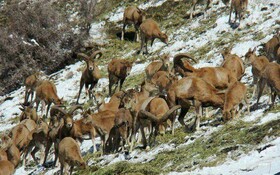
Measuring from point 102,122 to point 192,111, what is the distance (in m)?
2.95

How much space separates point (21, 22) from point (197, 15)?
33.8 ft

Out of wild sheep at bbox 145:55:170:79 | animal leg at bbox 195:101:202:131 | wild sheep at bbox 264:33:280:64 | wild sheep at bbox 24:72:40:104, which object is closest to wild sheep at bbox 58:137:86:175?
animal leg at bbox 195:101:202:131

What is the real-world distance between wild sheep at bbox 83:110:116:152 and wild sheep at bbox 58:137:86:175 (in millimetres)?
2599

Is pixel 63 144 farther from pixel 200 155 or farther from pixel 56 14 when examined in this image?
pixel 56 14

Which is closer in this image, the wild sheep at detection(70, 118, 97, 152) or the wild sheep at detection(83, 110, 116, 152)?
the wild sheep at detection(83, 110, 116, 152)

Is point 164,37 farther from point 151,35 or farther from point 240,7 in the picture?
point 240,7

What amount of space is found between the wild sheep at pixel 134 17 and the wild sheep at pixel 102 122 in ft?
49.4

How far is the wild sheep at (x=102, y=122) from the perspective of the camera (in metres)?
19.6

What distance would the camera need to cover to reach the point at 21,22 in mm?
36906

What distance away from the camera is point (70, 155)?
16.5 m

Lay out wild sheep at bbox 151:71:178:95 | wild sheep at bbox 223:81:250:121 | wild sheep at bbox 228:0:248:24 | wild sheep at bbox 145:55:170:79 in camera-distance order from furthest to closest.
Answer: wild sheep at bbox 228:0:248:24 → wild sheep at bbox 145:55:170:79 → wild sheep at bbox 151:71:178:95 → wild sheep at bbox 223:81:250:121

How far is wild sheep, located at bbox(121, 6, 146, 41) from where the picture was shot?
3497 centimetres

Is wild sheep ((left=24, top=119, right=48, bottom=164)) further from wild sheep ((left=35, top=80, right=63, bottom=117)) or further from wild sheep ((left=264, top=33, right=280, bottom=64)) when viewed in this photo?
wild sheep ((left=264, top=33, right=280, bottom=64))

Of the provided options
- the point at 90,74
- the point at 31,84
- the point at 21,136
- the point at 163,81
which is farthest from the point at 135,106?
the point at 31,84
